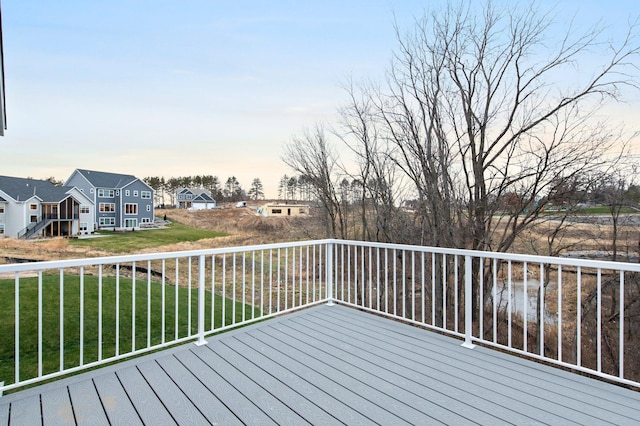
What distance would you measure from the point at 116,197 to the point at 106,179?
0.70 meters

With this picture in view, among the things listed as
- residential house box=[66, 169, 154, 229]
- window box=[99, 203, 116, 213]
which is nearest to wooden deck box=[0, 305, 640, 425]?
residential house box=[66, 169, 154, 229]

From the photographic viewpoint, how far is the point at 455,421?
173cm

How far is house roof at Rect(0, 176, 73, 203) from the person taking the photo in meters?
8.94

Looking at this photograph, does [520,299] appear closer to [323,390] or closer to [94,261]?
[323,390]

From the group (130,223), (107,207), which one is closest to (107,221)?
(107,207)

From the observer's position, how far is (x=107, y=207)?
10836 millimetres

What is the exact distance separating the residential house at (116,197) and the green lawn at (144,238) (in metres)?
0.40

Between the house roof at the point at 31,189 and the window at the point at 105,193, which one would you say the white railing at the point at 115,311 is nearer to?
the house roof at the point at 31,189

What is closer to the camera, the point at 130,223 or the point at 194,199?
the point at 130,223

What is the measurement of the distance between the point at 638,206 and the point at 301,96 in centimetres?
711

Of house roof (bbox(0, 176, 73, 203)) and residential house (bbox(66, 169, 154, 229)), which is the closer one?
house roof (bbox(0, 176, 73, 203))

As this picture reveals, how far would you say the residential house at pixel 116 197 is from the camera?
10555mm

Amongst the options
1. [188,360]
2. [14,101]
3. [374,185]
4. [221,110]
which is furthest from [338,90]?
[14,101]

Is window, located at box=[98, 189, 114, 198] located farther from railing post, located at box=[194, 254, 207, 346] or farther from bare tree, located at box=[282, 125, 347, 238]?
railing post, located at box=[194, 254, 207, 346]
